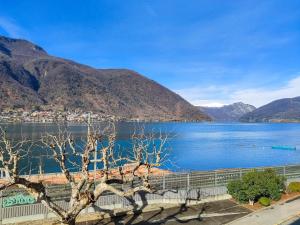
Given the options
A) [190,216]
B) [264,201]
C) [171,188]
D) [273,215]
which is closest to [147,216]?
[190,216]

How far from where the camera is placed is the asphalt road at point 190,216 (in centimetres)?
2314

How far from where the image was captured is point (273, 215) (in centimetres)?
2484

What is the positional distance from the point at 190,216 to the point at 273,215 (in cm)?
605

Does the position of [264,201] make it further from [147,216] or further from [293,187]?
[147,216]

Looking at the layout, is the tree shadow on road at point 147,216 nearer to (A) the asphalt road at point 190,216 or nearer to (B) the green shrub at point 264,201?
(A) the asphalt road at point 190,216

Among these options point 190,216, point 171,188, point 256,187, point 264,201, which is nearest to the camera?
point 190,216

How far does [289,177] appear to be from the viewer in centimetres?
3447

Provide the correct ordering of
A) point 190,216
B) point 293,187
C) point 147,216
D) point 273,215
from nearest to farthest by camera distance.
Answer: point 147,216, point 190,216, point 273,215, point 293,187

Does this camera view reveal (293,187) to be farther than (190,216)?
Yes

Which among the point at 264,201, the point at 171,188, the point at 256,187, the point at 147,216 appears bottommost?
the point at 147,216

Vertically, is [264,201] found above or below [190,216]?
above

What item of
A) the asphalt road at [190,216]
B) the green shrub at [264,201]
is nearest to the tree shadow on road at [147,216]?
the asphalt road at [190,216]

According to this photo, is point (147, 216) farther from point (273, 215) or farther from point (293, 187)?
point (293, 187)

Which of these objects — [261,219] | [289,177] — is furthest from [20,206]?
[289,177]
